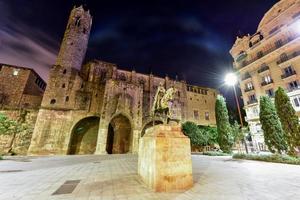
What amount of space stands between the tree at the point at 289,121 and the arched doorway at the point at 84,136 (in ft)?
89.6

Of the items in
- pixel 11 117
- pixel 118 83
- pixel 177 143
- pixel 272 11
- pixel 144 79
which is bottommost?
pixel 177 143

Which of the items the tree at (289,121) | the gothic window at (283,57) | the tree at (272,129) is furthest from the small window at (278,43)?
the tree at (289,121)

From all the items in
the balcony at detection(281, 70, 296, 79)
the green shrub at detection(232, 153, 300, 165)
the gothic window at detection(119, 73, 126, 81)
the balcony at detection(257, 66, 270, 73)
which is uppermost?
the gothic window at detection(119, 73, 126, 81)

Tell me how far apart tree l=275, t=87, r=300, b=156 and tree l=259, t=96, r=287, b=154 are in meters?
0.92

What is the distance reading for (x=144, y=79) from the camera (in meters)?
33.8

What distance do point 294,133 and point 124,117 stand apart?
23962mm

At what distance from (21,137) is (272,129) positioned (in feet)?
112

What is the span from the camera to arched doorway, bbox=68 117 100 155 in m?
24.7

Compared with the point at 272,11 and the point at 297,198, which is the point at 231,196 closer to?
the point at 297,198

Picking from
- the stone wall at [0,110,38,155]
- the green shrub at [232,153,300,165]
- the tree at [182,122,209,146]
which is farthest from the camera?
the tree at [182,122,209,146]

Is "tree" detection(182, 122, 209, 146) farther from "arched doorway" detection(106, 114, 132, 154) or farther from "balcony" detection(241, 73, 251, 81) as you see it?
"balcony" detection(241, 73, 251, 81)

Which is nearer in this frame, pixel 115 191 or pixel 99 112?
pixel 115 191

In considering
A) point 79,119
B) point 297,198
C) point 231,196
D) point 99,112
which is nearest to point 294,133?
point 297,198

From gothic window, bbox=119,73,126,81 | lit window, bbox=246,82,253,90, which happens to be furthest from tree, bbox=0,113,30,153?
lit window, bbox=246,82,253,90
